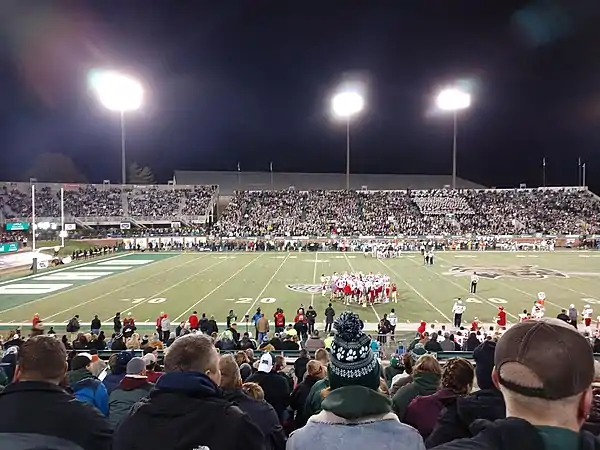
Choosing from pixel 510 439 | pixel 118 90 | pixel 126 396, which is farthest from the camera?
pixel 118 90

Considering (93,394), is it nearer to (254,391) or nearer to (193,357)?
(254,391)

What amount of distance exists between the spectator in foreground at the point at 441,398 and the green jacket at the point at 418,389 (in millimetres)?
707

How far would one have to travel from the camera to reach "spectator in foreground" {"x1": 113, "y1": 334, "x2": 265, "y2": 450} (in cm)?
203

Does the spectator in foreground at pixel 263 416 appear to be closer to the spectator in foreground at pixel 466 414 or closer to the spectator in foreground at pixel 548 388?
the spectator in foreground at pixel 466 414

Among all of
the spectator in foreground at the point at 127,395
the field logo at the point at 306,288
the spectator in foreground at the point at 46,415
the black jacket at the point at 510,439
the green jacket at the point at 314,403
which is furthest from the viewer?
the field logo at the point at 306,288

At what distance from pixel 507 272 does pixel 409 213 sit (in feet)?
94.0

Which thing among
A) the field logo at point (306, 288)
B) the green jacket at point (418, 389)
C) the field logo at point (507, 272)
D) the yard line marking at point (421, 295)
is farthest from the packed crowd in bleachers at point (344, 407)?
the field logo at point (507, 272)

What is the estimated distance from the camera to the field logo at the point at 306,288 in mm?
23484

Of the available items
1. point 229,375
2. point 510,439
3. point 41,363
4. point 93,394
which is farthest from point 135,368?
point 510,439

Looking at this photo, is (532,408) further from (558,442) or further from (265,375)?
(265,375)

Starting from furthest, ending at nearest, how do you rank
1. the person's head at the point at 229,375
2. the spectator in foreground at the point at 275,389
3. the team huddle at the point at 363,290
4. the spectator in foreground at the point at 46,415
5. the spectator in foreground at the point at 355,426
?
the team huddle at the point at 363,290 < the spectator in foreground at the point at 275,389 < the person's head at the point at 229,375 < the spectator in foreground at the point at 46,415 < the spectator in foreground at the point at 355,426

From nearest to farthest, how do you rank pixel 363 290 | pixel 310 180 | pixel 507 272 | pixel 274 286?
pixel 363 290, pixel 274 286, pixel 507 272, pixel 310 180

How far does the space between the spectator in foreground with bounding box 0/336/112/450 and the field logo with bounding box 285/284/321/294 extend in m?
20.9

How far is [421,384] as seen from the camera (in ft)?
13.9
